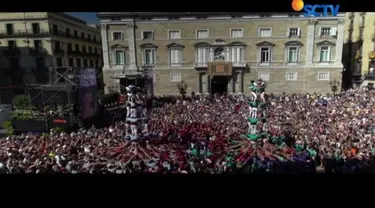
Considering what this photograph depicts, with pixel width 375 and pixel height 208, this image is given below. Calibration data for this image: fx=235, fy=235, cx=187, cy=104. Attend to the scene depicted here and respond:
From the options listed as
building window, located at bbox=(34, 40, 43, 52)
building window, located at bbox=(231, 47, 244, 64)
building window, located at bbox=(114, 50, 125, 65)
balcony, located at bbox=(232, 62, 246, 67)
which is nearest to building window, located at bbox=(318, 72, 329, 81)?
balcony, located at bbox=(232, 62, 246, 67)

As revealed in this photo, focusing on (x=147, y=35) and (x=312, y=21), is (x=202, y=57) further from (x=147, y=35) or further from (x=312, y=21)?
(x=312, y=21)

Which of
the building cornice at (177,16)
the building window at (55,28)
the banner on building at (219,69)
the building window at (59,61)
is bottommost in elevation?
the banner on building at (219,69)

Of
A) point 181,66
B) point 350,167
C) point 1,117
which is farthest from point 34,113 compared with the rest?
point 350,167

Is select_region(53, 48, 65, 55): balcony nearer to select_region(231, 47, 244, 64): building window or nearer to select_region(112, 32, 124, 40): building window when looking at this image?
select_region(112, 32, 124, 40): building window

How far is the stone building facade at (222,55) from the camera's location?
19.2ft

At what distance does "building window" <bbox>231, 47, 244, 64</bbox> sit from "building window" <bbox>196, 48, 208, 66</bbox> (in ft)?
2.29

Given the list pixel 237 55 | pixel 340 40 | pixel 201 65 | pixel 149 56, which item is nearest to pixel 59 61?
pixel 149 56

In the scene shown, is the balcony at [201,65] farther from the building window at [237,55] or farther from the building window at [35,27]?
the building window at [35,27]

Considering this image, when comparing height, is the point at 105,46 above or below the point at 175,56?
above

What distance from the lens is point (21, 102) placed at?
602 centimetres

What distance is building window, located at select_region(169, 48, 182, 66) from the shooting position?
633 cm

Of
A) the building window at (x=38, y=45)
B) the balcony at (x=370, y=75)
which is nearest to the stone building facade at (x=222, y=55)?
the balcony at (x=370, y=75)

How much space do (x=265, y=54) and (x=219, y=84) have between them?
1430 mm

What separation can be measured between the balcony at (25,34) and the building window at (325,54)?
22.0ft
